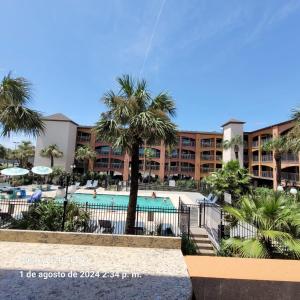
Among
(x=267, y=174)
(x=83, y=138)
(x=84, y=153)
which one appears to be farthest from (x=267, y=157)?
(x=83, y=138)

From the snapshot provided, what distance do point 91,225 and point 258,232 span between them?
765cm

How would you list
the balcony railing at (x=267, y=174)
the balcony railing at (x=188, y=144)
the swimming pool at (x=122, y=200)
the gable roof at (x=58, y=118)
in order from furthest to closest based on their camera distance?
the balcony railing at (x=188, y=144) → the gable roof at (x=58, y=118) → the balcony railing at (x=267, y=174) → the swimming pool at (x=122, y=200)

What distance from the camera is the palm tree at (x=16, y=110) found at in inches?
380

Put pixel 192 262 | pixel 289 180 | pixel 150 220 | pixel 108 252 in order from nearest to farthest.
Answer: pixel 192 262, pixel 108 252, pixel 150 220, pixel 289 180

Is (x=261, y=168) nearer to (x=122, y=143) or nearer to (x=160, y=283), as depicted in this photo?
(x=122, y=143)

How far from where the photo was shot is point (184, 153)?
52.6 meters

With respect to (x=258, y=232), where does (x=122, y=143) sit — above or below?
above

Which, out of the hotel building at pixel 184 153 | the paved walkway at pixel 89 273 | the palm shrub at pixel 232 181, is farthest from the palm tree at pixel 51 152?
the paved walkway at pixel 89 273

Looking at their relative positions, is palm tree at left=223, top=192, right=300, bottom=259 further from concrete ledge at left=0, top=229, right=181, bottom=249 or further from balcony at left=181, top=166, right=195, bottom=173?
balcony at left=181, top=166, right=195, bottom=173

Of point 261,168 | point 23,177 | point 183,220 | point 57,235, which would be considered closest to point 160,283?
point 57,235

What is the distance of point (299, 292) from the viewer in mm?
5031

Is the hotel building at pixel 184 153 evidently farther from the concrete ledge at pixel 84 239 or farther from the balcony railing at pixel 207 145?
the concrete ledge at pixel 84 239

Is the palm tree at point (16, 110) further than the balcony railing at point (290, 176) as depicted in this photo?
No

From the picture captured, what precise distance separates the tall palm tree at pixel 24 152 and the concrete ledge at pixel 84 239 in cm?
5197
